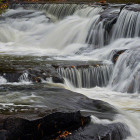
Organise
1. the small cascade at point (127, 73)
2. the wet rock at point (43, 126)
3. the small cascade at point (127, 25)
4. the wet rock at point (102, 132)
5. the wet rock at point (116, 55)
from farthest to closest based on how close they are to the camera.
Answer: the small cascade at point (127, 25) → the wet rock at point (116, 55) → the small cascade at point (127, 73) → the wet rock at point (102, 132) → the wet rock at point (43, 126)

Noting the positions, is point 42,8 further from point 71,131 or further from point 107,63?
point 71,131

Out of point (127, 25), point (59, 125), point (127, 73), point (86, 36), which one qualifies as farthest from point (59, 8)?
point (59, 125)

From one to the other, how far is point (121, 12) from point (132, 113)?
295 inches

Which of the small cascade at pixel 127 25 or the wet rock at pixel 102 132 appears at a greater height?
the small cascade at pixel 127 25

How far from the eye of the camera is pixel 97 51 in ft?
43.6

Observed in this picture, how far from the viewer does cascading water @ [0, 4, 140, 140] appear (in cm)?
950

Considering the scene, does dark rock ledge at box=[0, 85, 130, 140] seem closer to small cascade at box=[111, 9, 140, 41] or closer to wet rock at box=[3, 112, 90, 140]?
wet rock at box=[3, 112, 90, 140]

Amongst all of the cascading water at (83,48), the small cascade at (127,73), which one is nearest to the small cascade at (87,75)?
the cascading water at (83,48)

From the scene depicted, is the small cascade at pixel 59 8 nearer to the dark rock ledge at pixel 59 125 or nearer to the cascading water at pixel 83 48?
the cascading water at pixel 83 48

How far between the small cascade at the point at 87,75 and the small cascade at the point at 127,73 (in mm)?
302

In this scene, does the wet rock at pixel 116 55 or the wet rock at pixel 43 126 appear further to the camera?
the wet rock at pixel 116 55

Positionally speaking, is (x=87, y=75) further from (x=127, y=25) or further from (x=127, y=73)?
(x=127, y=25)

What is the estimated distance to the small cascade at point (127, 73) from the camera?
32.9 ft

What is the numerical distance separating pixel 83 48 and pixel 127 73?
362cm
